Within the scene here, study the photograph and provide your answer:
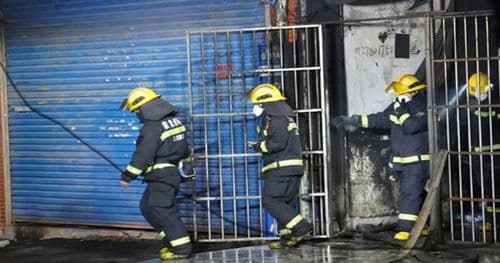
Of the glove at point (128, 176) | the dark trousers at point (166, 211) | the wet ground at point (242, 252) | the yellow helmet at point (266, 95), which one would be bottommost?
the wet ground at point (242, 252)

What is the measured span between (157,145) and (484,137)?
11.8 ft

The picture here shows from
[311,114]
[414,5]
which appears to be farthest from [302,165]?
[414,5]

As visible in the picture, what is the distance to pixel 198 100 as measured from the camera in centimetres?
928

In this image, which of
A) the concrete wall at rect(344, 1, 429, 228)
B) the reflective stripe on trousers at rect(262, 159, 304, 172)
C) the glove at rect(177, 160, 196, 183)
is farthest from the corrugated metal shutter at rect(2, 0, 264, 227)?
the reflective stripe on trousers at rect(262, 159, 304, 172)

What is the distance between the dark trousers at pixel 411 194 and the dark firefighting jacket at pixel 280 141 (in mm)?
1126

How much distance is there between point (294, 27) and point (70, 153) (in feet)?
11.7

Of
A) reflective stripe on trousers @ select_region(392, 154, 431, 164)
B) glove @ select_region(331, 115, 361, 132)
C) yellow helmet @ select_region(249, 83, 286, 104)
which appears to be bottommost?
reflective stripe on trousers @ select_region(392, 154, 431, 164)

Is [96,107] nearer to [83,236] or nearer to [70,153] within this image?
[70,153]

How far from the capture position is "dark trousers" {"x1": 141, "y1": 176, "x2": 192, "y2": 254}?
791 cm

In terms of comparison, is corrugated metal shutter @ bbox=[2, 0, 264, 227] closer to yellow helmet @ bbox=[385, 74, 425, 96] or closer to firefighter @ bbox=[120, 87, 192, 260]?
firefighter @ bbox=[120, 87, 192, 260]

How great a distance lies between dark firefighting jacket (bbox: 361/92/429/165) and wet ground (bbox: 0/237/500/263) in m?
0.95

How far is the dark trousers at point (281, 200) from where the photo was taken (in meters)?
8.05

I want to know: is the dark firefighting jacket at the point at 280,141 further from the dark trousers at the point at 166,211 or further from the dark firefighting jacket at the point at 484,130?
the dark firefighting jacket at the point at 484,130

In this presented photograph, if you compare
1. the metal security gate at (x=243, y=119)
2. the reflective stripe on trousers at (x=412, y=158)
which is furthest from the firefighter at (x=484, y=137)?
the metal security gate at (x=243, y=119)
